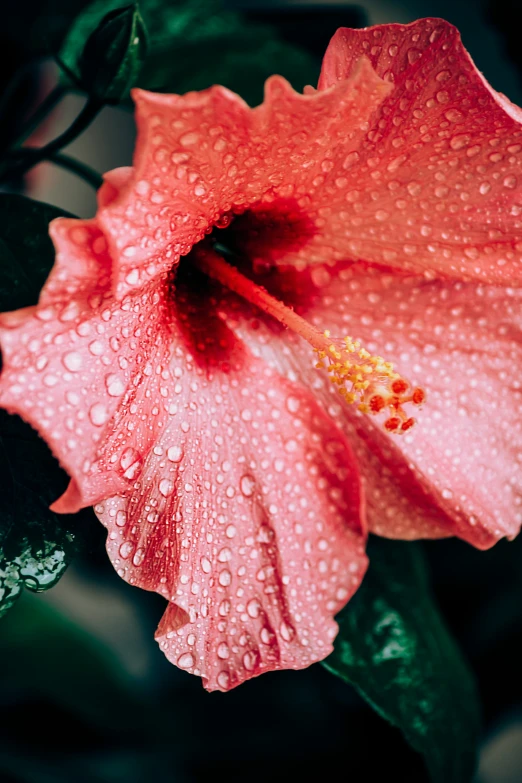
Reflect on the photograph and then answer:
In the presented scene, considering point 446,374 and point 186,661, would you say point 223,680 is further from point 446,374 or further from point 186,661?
point 446,374

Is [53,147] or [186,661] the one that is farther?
[53,147]

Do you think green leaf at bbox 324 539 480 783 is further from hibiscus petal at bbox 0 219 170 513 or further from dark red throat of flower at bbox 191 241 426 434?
hibiscus petal at bbox 0 219 170 513

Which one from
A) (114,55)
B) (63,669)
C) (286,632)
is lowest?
(63,669)

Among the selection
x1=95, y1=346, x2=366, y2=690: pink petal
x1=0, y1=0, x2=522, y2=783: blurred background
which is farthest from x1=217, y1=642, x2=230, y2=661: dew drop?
x1=0, y1=0, x2=522, y2=783: blurred background

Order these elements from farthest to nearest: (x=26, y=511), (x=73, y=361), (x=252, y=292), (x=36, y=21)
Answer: (x=36, y=21) → (x=252, y=292) → (x=26, y=511) → (x=73, y=361)

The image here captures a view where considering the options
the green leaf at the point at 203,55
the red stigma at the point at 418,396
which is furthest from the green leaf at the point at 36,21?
the red stigma at the point at 418,396

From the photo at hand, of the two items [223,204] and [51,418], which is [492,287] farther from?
[51,418]

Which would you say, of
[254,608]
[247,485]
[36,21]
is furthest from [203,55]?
[254,608]
